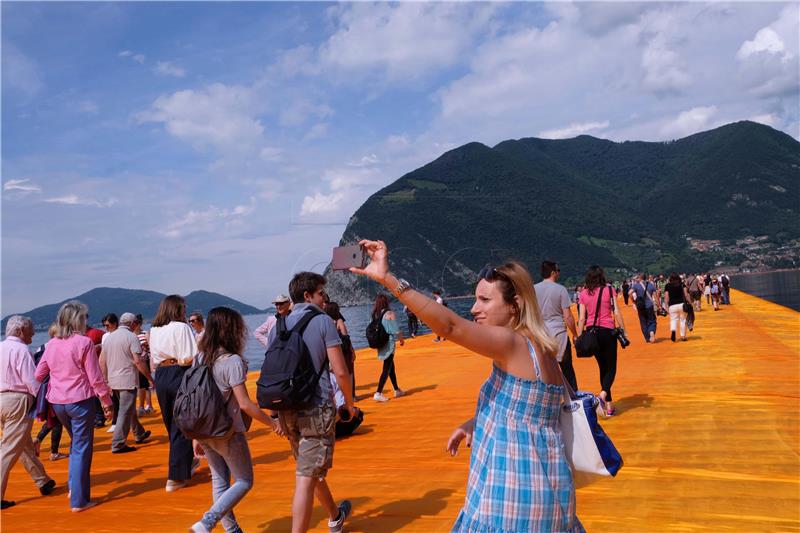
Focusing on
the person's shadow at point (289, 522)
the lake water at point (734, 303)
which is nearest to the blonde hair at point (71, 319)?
the lake water at point (734, 303)

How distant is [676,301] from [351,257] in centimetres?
1509

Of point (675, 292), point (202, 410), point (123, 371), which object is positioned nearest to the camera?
point (202, 410)

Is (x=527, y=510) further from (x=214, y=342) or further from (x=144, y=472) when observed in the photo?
(x=144, y=472)

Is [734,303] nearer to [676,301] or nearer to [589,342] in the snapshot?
[676,301]

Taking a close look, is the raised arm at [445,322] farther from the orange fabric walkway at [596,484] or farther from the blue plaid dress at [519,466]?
the orange fabric walkway at [596,484]

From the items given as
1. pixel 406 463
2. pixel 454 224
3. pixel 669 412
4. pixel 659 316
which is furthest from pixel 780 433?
pixel 454 224

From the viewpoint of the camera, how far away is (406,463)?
7016 mm

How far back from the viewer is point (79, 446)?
6160 mm

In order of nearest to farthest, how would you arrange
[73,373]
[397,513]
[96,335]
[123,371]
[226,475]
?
[226,475] < [397,513] < [73,373] < [123,371] < [96,335]

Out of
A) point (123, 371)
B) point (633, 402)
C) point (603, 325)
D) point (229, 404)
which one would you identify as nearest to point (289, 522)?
point (229, 404)

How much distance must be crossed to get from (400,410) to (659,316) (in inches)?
775

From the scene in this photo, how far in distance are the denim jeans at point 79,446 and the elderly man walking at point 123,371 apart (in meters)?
2.57

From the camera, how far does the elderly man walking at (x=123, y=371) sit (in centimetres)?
885

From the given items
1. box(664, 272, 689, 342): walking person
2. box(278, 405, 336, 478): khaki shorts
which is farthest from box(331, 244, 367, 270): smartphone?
box(664, 272, 689, 342): walking person
